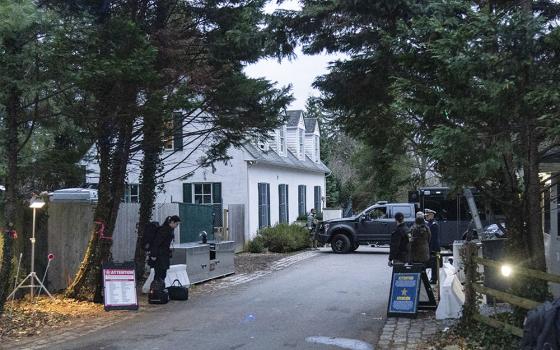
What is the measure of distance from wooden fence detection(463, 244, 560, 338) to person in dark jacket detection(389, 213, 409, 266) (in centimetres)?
279

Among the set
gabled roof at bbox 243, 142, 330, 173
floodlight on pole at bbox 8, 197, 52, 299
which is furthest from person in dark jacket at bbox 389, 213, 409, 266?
gabled roof at bbox 243, 142, 330, 173

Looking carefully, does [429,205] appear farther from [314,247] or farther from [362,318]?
[362,318]

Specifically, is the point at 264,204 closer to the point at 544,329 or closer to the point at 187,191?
the point at 187,191

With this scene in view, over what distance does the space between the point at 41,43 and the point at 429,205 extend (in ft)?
60.4

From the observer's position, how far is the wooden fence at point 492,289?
22.2ft

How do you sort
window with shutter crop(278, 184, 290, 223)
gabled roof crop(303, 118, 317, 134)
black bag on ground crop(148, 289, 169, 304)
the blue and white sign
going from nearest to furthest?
the blue and white sign < black bag on ground crop(148, 289, 169, 304) < window with shutter crop(278, 184, 290, 223) < gabled roof crop(303, 118, 317, 134)

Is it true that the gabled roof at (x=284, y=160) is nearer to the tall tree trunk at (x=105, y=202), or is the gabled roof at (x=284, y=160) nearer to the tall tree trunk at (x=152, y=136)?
the tall tree trunk at (x=152, y=136)

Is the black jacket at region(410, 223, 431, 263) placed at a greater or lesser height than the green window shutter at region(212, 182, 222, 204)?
lesser

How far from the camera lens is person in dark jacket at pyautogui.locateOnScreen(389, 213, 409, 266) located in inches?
465

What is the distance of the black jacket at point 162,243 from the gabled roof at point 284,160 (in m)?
10.1

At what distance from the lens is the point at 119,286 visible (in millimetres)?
11383

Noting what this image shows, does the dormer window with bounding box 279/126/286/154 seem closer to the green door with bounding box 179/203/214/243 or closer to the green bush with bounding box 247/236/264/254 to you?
the green bush with bounding box 247/236/264/254

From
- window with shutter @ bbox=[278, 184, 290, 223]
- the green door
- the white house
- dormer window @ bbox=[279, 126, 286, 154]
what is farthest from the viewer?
dormer window @ bbox=[279, 126, 286, 154]

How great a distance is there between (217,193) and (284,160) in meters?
5.80
